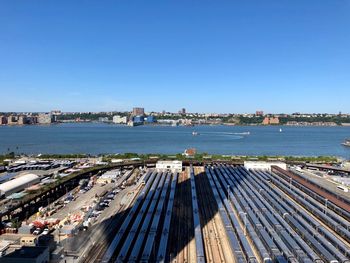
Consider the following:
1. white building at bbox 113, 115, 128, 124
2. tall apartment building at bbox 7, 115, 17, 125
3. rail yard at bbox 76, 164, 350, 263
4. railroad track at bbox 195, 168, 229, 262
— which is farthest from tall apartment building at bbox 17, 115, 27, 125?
railroad track at bbox 195, 168, 229, 262

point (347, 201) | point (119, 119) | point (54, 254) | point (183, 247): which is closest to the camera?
point (54, 254)

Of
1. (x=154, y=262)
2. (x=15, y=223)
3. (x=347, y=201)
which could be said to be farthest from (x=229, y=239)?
(x=15, y=223)

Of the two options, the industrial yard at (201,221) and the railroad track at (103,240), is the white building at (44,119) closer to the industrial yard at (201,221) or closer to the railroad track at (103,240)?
the industrial yard at (201,221)

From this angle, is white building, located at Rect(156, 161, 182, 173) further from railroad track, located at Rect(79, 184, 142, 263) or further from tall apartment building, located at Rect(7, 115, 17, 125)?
tall apartment building, located at Rect(7, 115, 17, 125)

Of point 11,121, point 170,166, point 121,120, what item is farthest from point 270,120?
point 170,166

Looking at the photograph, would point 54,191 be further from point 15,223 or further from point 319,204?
point 319,204

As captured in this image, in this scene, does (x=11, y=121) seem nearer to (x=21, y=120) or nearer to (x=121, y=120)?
(x=21, y=120)
